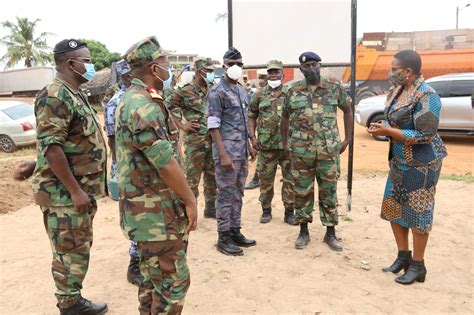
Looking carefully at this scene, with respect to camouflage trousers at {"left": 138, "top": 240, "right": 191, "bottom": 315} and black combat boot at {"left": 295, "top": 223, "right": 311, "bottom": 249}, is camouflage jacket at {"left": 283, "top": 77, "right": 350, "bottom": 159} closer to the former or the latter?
black combat boot at {"left": 295, "top": 223, "right": 311, "bottom": 249}

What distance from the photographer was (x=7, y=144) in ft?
37.3

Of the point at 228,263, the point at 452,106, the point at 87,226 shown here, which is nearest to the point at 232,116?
the point at 228,263

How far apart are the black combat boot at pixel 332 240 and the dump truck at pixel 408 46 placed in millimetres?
14887

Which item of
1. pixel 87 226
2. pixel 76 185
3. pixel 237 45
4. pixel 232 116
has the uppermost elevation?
pixel 237 45

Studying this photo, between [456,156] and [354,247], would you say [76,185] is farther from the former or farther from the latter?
[456,156]

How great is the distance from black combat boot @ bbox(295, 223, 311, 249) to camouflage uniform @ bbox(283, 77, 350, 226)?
251mm

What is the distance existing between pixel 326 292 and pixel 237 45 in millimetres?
3244

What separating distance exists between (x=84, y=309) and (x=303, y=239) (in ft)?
7.38

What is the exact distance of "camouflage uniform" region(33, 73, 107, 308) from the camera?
2674 millimetres

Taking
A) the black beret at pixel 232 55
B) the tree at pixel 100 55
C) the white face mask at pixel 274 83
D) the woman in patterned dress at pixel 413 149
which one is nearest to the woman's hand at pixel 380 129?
the woman in patterned dress at pixel 413 149

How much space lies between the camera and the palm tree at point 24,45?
122 feet

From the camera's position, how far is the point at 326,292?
3.43 metres

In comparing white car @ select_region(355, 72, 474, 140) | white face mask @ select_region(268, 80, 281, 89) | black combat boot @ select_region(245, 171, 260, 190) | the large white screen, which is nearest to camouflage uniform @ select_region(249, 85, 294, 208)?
white face mask @ select_region(268, 80, 281, 89)

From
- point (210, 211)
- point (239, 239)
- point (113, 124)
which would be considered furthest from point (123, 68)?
point (210, 211)
